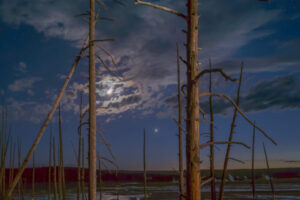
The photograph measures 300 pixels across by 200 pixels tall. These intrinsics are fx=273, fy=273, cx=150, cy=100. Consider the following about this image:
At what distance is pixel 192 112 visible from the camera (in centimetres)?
386

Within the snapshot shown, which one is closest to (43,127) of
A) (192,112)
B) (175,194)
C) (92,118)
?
(92,118)

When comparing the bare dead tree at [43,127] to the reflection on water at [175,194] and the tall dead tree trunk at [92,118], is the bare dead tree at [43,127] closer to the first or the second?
the tall dead tree trunk at [92,118]

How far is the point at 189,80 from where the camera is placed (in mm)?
3975

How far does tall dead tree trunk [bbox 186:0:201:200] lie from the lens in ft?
12.4

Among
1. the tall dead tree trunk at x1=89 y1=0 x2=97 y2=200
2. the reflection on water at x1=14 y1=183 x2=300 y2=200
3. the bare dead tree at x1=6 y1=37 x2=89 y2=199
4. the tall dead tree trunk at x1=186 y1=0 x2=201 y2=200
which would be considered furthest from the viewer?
the reflection on water at x1=14 y1=183 x2=300 y2=200

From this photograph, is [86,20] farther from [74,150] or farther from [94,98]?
[74,150]

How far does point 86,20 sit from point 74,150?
5.88 meters

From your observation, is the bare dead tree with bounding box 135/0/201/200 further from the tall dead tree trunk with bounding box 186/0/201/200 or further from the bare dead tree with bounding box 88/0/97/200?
the bare dead tree with bounding box 88/0/97/200

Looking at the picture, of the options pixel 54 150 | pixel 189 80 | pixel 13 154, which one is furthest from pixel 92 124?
pixel 13 154

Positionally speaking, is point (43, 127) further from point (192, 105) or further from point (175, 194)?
point (175, 194)

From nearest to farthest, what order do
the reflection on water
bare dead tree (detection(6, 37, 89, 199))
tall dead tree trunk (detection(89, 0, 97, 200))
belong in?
bare dead tree (detection(6, 37, 89, 199)) < tall dead tree trunk (detection(89, 0, 97, 200)) < the reflection on water

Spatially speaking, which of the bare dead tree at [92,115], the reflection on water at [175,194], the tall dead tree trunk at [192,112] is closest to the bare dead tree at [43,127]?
the bare dead tree at [92,115]

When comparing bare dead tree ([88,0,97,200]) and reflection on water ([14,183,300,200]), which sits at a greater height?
bare dead tree ([88,0,97,200])

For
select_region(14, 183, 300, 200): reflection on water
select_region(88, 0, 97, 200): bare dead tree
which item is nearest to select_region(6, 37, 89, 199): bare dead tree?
select_region(88, 0, 97, 200): bare dead tree
